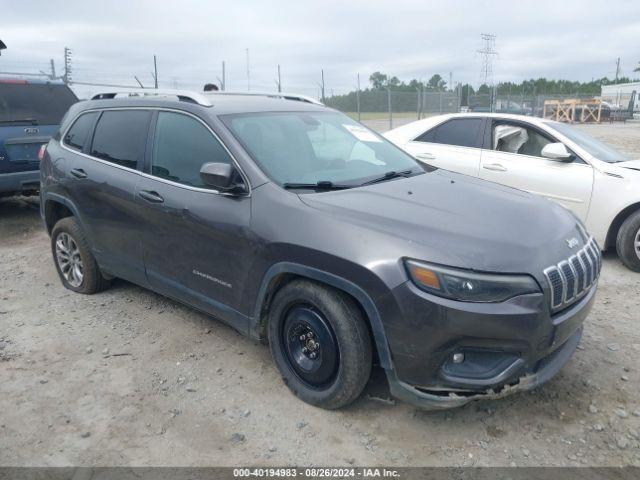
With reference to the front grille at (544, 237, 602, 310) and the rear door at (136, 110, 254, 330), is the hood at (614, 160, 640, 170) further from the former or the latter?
the rear door at (136, 110, 254, 330)

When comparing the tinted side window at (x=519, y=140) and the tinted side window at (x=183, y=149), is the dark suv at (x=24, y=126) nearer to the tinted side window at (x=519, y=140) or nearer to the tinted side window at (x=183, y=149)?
the tinted side window at (x=183, y=149)

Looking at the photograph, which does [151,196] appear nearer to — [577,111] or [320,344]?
[320,344]

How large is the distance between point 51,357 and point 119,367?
56 centimetres

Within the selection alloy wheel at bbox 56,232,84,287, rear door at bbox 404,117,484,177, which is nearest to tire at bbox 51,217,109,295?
alloy wheel at bbox 56,232,84,287

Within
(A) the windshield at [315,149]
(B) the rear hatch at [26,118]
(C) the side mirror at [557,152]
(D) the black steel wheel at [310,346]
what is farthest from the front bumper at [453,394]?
(B) the rear hatch at [26,118]

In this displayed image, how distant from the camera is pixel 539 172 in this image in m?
5.87

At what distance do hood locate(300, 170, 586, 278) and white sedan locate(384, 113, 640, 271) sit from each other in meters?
2.51

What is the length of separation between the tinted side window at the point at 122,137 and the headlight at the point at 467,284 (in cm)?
241

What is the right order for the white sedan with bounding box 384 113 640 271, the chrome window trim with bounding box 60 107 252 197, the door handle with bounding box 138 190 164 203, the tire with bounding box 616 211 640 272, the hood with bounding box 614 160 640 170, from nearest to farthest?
1. the chrome window trim with bounding box 60 107 252 197
2. the door handle with bounding box 138 190 164 203
3. the tire with bounding box 616 211 640 272
4. the white sedan with bounding box 384 113 640 271
5. the hood with bounding box 614 160 640 170

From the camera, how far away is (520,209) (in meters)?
3.14

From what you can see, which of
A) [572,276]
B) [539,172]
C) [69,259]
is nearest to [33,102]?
[69,259]

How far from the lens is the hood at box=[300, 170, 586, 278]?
2.58 m

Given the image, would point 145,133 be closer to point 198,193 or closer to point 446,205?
point 198,193

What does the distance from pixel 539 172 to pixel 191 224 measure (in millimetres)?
4134
